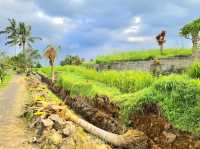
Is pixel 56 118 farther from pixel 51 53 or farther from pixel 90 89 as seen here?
pixel 51 53

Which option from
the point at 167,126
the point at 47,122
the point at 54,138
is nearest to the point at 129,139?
the point at 167,126

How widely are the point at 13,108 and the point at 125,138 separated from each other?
44.2ft

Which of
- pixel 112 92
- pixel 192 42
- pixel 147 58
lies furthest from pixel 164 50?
pixel 112 92

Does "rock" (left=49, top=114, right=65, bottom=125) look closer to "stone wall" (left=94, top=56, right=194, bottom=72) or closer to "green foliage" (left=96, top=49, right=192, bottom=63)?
"stone wall" (left=94, top=56, right=194, bottom=72)

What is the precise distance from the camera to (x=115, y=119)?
1495 cm

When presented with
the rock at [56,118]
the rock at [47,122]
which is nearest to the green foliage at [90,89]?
the rock at [56,118]

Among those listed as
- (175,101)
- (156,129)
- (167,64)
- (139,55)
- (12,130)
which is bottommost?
(12,130)

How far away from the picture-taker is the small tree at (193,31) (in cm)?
2365

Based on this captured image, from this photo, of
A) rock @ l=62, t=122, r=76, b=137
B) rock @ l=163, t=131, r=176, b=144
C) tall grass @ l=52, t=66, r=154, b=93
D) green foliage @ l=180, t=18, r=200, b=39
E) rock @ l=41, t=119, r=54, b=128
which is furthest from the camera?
green foliage @ l=180, t=18, r=200, b=39

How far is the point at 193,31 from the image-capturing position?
23906 millimetres

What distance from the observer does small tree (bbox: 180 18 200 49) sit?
23647mm

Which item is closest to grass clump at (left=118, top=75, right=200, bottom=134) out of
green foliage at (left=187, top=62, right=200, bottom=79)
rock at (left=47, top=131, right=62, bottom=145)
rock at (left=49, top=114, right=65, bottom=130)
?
green foliage at (left=187, top=62, right=200, bottom=79)

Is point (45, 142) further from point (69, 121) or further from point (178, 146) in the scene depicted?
point (178, 146)

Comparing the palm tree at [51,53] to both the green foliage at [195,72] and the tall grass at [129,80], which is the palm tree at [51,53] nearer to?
the tall grass at [129,80]
